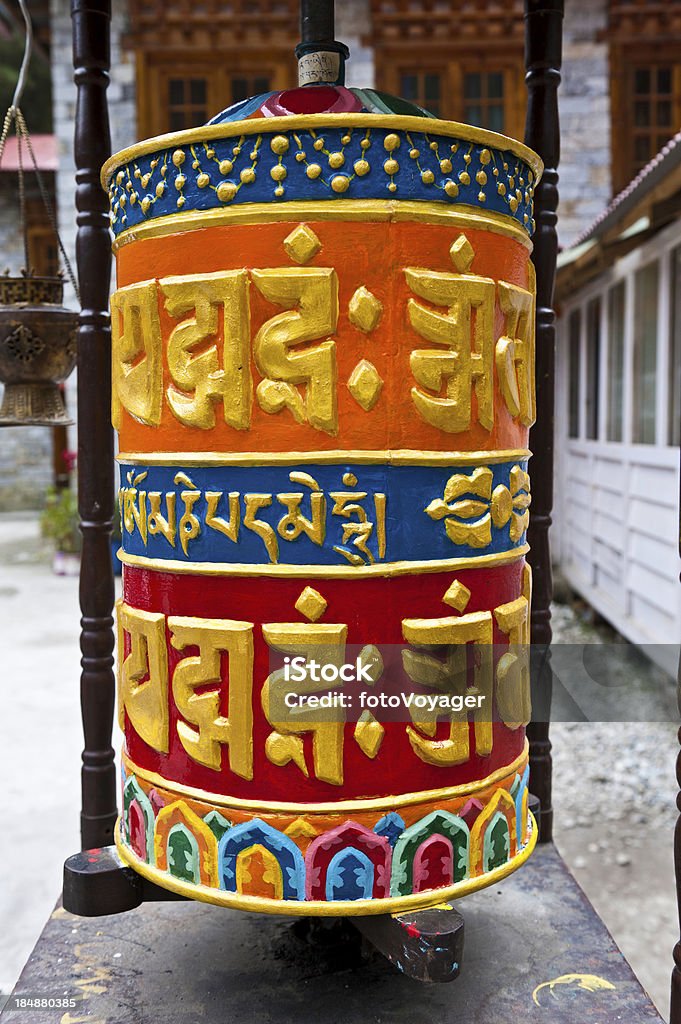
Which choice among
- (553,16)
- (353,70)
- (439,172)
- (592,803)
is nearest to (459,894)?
(439,172)

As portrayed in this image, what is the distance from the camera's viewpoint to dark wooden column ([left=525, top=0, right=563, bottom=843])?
2.16 metres

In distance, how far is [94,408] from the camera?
2.04m

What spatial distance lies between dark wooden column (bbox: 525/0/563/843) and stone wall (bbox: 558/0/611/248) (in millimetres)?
6372

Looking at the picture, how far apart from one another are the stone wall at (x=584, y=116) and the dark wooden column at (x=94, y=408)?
682cm

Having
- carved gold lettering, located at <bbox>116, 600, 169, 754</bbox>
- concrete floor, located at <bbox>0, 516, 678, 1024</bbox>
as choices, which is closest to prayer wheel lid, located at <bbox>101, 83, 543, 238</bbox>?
carved gold lettering, located at <bbox>116, 600, 169, 754</bbox>

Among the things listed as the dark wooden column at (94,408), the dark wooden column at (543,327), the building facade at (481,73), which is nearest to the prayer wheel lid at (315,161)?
the dark wooden column at (94,408)

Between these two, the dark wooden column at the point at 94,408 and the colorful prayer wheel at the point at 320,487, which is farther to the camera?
the dark wooden column at the point at 94,408

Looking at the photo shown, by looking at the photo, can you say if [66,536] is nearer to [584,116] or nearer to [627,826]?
[584,116]

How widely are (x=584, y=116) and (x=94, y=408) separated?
7.46 metres

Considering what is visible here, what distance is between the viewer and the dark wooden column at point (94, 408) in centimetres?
202

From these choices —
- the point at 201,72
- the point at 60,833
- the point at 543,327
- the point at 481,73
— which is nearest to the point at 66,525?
the point at 201,72

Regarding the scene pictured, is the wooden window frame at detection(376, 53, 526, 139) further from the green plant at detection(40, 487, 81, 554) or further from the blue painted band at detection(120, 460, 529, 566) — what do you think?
the blue painted band at detection(120, 460, 529, 566)

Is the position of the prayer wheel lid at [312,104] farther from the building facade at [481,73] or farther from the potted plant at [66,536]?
the potted plant at [66,536]

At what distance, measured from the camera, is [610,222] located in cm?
539
